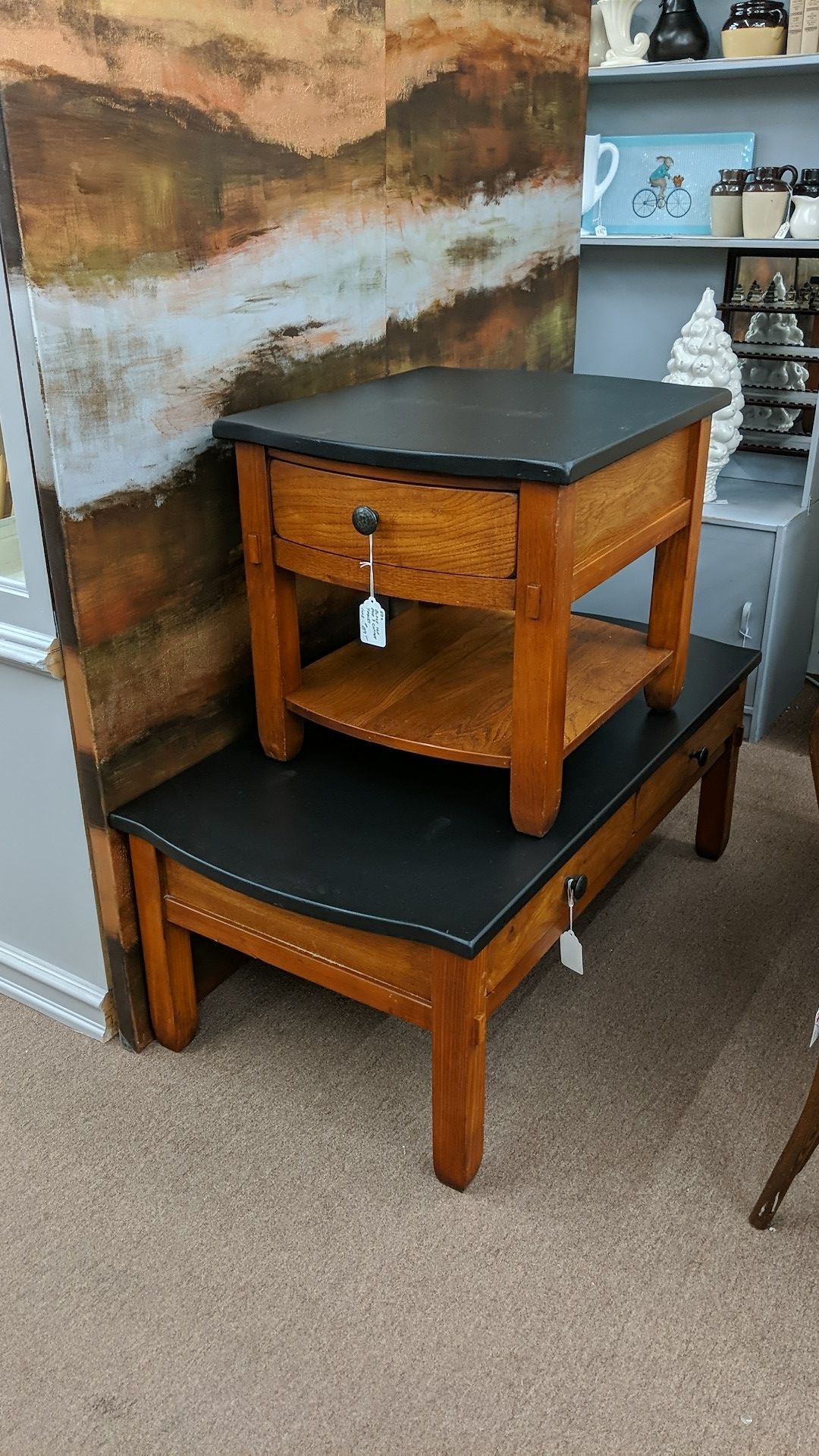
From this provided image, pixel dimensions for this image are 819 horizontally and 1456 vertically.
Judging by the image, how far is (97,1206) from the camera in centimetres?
149

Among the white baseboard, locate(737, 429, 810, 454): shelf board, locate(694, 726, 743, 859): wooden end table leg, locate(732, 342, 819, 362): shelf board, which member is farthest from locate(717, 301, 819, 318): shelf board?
the white baseboard

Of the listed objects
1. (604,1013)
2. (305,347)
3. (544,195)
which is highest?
(544,195)

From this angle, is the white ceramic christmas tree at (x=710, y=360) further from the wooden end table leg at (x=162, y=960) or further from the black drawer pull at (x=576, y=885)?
the wooden end table leg at (x=162, y=960)

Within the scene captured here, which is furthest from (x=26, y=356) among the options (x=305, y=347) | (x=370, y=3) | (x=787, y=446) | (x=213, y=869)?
(x=787, y=446)

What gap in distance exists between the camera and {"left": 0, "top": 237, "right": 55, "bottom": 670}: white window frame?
1.32 metres

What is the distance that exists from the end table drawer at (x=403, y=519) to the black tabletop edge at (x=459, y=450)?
1.1 inches

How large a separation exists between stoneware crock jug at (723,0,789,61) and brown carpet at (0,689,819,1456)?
184 centimetres

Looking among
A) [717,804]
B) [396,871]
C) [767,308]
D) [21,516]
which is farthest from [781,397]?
[21,516]

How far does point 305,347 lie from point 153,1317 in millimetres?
1338

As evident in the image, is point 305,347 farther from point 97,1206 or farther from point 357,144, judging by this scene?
point 97,1206

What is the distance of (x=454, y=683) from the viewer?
5.48 feet

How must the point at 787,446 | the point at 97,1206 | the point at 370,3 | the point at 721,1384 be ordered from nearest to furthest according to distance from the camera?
1. the point at 721,1384
2. the point at 97,1206
3. the point at 370,3
4. the point at 787,446

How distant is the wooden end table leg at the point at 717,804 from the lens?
2111mm

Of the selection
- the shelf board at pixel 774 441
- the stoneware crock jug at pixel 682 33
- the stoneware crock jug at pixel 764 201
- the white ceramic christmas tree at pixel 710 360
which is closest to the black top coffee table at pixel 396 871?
the white ceramic christmas tree at pixel 710 360
